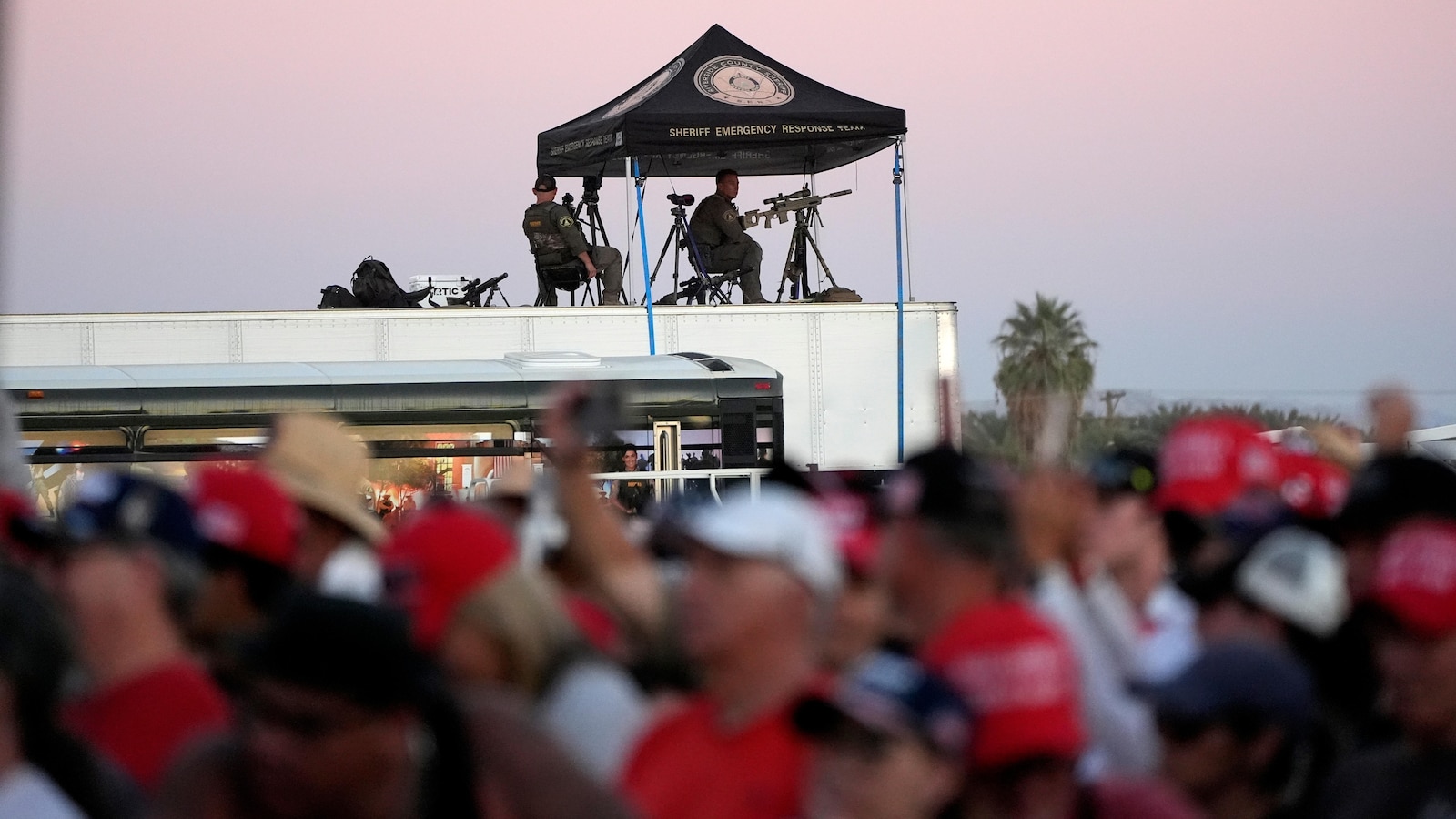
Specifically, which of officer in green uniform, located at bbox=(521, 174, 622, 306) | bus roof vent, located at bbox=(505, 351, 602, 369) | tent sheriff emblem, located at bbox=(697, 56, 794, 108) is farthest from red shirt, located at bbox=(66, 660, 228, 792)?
officer in green uniform, located at bbox=(521, 174, 622, 306)

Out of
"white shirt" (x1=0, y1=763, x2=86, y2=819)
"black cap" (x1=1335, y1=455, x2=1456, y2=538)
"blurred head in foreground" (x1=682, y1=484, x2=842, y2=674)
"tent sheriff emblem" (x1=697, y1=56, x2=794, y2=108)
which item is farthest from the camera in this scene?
"tent sheriff emblem" (x1=697, y1=56, x2=794, y2=108)

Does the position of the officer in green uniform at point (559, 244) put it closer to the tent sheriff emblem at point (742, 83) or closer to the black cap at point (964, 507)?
the tent sheriff emblem at point (742, 83)

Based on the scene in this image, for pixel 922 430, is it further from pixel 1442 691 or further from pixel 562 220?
pixel 1442 691

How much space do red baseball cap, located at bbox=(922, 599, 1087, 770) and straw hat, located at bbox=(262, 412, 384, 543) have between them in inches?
77.4

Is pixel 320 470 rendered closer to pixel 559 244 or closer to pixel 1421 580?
pixel 1421 580

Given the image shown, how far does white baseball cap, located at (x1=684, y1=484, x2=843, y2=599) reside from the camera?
2928mm

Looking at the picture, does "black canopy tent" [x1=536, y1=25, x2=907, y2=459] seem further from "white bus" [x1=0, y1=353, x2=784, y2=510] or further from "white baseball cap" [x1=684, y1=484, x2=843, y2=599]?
"white baseball cap" [x1=684, y1=484, x2=843, y2=599]

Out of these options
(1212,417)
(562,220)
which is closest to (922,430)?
(562,220)

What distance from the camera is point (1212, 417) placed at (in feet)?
16.3

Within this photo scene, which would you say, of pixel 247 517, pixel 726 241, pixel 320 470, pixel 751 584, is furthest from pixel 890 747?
pixel 726 241

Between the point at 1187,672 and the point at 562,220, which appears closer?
the point at 1187,672

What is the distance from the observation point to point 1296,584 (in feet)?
11.8

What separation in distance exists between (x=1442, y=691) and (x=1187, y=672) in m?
0.45

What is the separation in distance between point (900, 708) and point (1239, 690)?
2.47 ft
